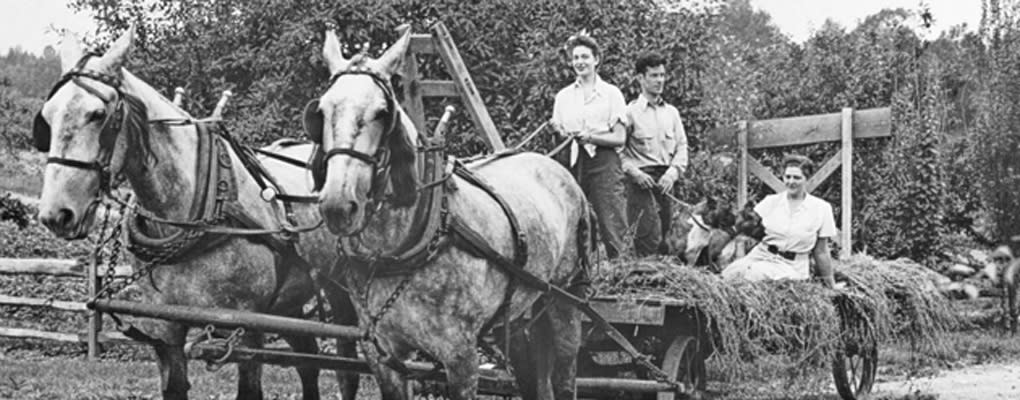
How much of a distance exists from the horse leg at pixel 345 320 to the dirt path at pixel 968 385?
15.4 ft

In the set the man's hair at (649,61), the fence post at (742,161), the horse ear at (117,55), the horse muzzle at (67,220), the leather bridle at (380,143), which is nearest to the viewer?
the leather bridle at (380,143)

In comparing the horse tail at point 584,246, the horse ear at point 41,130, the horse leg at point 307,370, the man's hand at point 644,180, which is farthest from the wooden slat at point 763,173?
the horse ear at point 41,130

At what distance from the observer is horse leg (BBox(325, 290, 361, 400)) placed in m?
6.35

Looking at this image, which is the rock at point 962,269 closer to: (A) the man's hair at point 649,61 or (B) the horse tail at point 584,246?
(B) the horse tail at point 584,246

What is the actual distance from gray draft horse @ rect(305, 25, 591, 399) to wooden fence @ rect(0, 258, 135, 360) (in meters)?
7.73

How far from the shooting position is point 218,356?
18.0 feet

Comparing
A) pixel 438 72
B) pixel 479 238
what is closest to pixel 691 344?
pixel 479 238

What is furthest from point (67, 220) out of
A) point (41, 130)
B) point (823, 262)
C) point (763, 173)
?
point (763, 173)

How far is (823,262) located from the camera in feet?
27.4

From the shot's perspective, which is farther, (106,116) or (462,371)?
(106,116)

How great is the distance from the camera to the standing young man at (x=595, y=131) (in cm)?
747

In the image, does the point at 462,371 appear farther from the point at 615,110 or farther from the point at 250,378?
the point at 615,110

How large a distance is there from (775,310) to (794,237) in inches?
42.0

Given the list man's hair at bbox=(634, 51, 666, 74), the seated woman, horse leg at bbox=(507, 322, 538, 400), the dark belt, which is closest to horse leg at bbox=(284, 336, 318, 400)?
horse leg at bbox=(507, 322, 538, 400)
